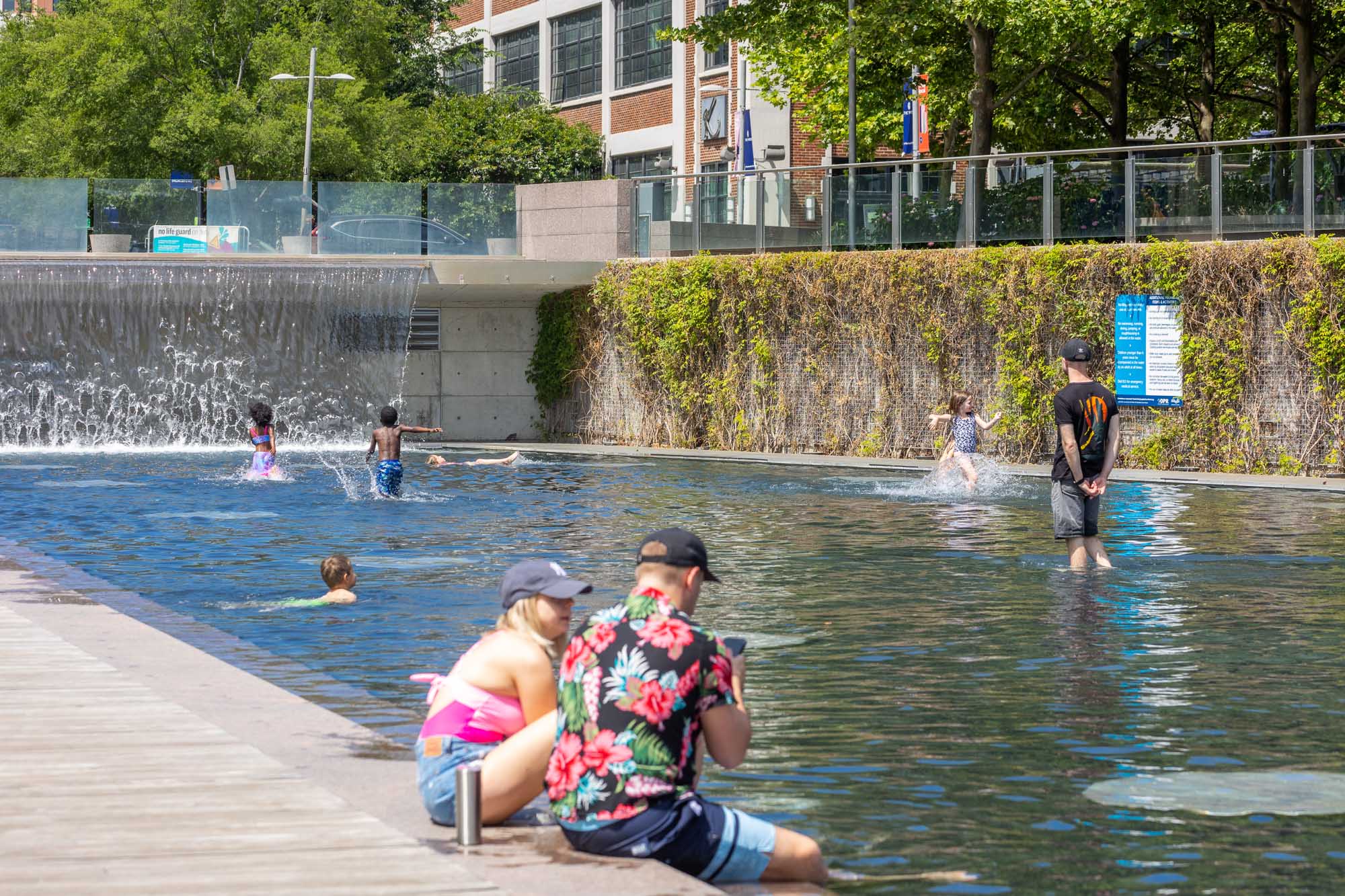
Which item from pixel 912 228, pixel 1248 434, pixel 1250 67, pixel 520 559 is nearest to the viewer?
pixel 520 559

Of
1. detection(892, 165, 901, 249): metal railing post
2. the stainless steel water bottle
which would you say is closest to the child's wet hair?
the stainless steel water bottle

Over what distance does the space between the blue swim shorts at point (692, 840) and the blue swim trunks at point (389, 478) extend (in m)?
17.3

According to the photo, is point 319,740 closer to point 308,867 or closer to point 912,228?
point 308,867

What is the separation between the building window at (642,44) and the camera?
57.8 metres

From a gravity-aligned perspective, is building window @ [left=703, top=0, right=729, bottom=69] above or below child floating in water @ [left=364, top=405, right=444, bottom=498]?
above

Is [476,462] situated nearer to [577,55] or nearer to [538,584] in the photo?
[538,584]

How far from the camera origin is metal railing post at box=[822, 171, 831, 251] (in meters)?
33.0

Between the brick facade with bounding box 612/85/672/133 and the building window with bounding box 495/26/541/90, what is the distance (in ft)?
21.0

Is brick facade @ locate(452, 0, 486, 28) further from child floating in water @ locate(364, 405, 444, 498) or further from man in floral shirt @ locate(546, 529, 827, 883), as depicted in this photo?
man in floral shirt @ locate(546, 529, 827, 883)

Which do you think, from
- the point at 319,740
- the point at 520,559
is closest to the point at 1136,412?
the point at 520,559

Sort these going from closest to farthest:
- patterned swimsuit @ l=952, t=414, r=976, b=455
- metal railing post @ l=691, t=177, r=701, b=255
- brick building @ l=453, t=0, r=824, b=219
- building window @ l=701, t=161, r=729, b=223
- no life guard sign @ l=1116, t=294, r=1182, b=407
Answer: patterned swimsuit @ l=952, t=414, r=976, b=455, no life guard sign @ l=1116, t=294, r=1182, b=407, building window @ l=701, t=161, r=729, b=223, metal railing post @ l=691, t=177, r=701, b=255, brick building @ l=453, t=0, r=824, b=219

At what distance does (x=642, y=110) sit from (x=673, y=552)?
54.1 m

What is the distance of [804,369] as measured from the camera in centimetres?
3322

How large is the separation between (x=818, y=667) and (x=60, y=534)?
1053 cm
